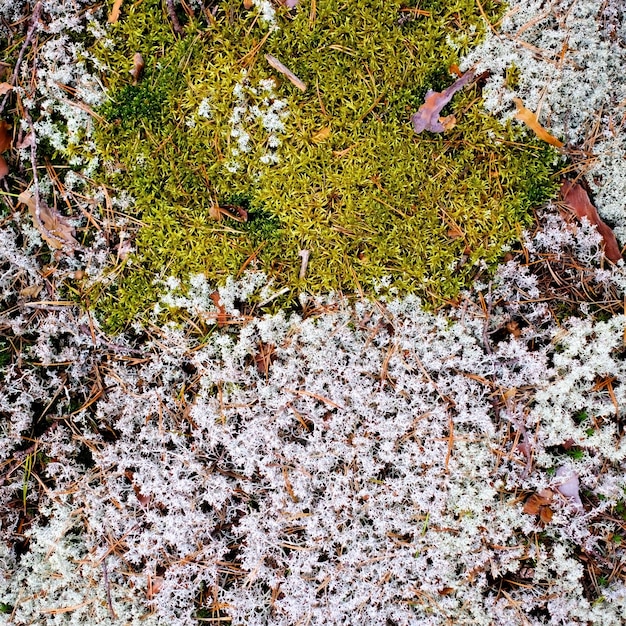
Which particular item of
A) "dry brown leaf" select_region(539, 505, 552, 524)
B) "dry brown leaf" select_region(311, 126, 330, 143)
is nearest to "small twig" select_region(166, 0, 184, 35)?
"dry brown leaf" select_region(311, 126, 330, 143)

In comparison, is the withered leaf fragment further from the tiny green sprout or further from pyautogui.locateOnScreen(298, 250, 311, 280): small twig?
the tiny green sprout

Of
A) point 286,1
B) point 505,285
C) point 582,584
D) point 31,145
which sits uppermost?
point 286,1

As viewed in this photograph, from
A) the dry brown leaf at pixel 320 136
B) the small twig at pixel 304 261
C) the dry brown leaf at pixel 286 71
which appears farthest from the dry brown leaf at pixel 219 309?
the dry brown leaf at pixel 286 71

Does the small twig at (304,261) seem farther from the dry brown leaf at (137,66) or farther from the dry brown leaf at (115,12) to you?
the dry brown leaf at (115,12)

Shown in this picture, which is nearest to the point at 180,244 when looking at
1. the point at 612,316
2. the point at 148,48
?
the point at 148,48

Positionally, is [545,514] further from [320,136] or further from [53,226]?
[53,226]

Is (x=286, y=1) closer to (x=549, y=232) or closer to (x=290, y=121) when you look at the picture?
(x=290, y=121)
